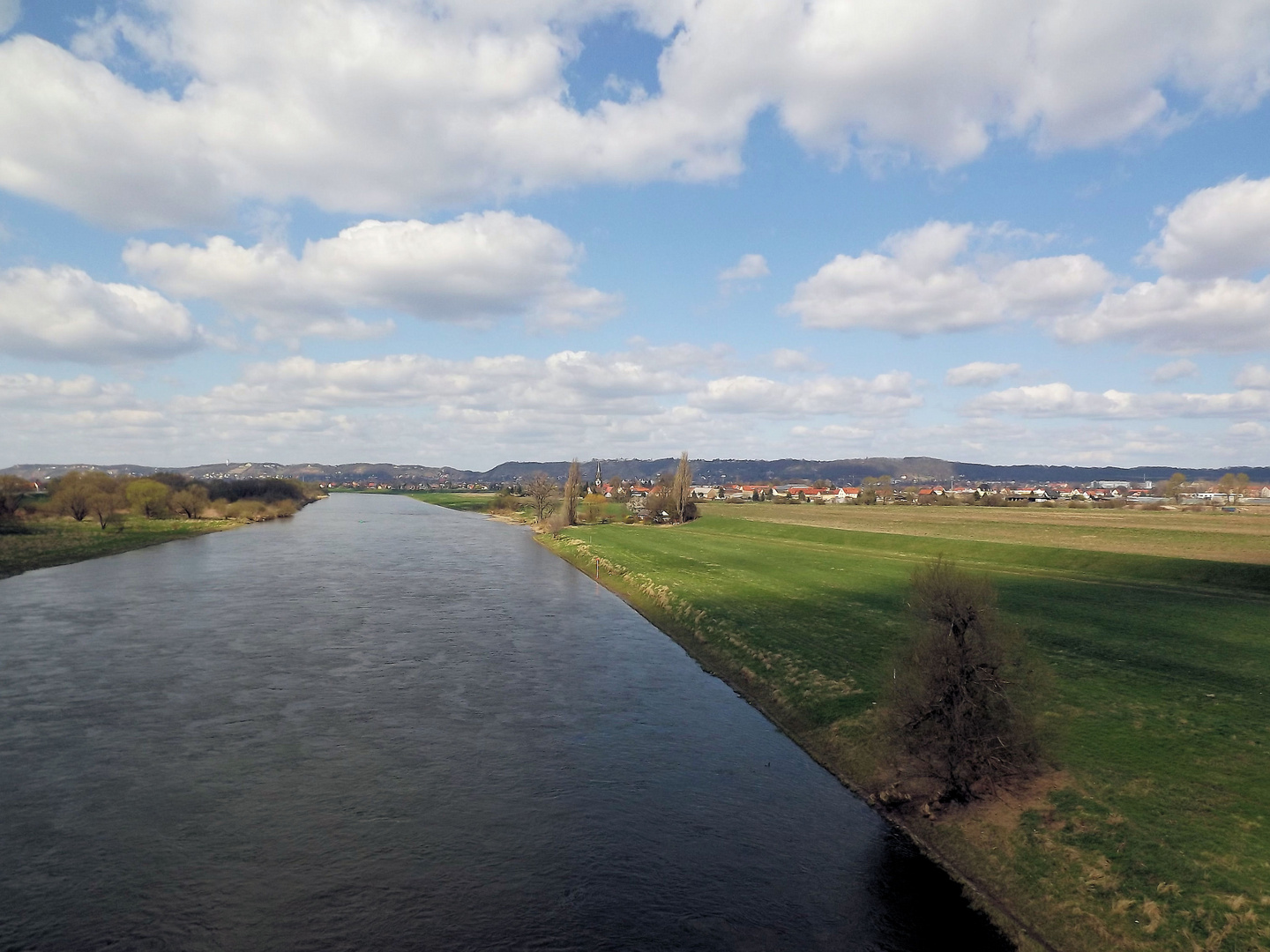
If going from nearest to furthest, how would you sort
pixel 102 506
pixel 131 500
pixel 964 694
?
1. pixel 964 694
2. pixel 102 506
3. pixel 131 500

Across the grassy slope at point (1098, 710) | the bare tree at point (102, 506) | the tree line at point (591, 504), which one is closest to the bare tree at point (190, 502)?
the bare tree at point (102, 506)

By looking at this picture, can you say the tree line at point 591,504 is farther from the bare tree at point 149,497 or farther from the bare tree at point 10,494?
the bare tree at point 10,494

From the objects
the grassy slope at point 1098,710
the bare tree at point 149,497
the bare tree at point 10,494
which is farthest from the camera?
the bare tree at point 149,497

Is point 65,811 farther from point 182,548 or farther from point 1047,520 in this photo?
point 1047,520

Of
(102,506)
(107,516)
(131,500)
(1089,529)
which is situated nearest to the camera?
(1089,529)

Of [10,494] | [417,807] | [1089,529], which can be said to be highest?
[10,494]

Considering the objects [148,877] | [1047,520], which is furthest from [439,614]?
[1047,520]

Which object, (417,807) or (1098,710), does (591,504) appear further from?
(417,807)

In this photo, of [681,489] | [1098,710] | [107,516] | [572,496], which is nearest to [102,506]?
[107,516]
